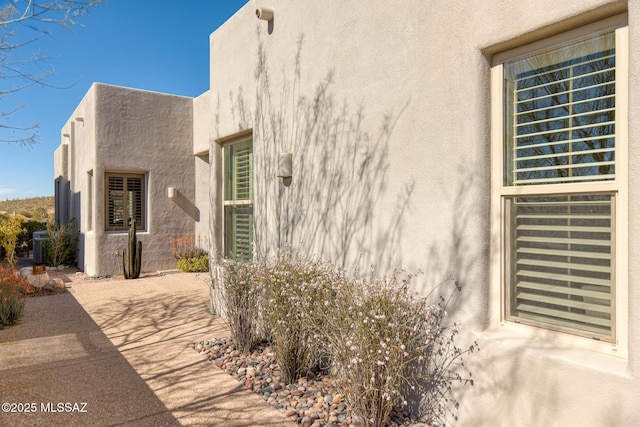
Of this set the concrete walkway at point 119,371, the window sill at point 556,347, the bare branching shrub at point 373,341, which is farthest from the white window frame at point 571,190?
the concrete walkway at point 119,371

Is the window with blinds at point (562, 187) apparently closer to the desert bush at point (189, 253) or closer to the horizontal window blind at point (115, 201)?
the desert bush at point (189, 253)

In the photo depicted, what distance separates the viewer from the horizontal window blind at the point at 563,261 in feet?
8.64

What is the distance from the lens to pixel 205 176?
12.6 m

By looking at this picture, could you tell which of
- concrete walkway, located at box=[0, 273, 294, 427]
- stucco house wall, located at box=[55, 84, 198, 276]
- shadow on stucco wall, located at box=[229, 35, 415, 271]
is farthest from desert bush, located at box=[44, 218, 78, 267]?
shadow on stucco wall, located at box=[229, 35, 415, 271]

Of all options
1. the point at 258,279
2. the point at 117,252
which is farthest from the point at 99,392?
the point at 117,252

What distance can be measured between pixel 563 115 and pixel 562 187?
500 millimetres

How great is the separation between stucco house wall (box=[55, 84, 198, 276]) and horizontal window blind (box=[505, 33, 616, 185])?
10.8 meters

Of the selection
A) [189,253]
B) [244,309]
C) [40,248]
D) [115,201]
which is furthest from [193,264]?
[244,309]

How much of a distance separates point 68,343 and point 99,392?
1969 mm

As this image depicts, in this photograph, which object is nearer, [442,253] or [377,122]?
[442,253]

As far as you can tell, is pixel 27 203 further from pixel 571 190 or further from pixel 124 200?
pixel 571 190

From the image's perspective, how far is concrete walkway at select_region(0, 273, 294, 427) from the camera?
3.63 m

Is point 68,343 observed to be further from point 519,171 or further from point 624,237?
point 624,237

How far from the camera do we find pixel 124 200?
39.1 feet
